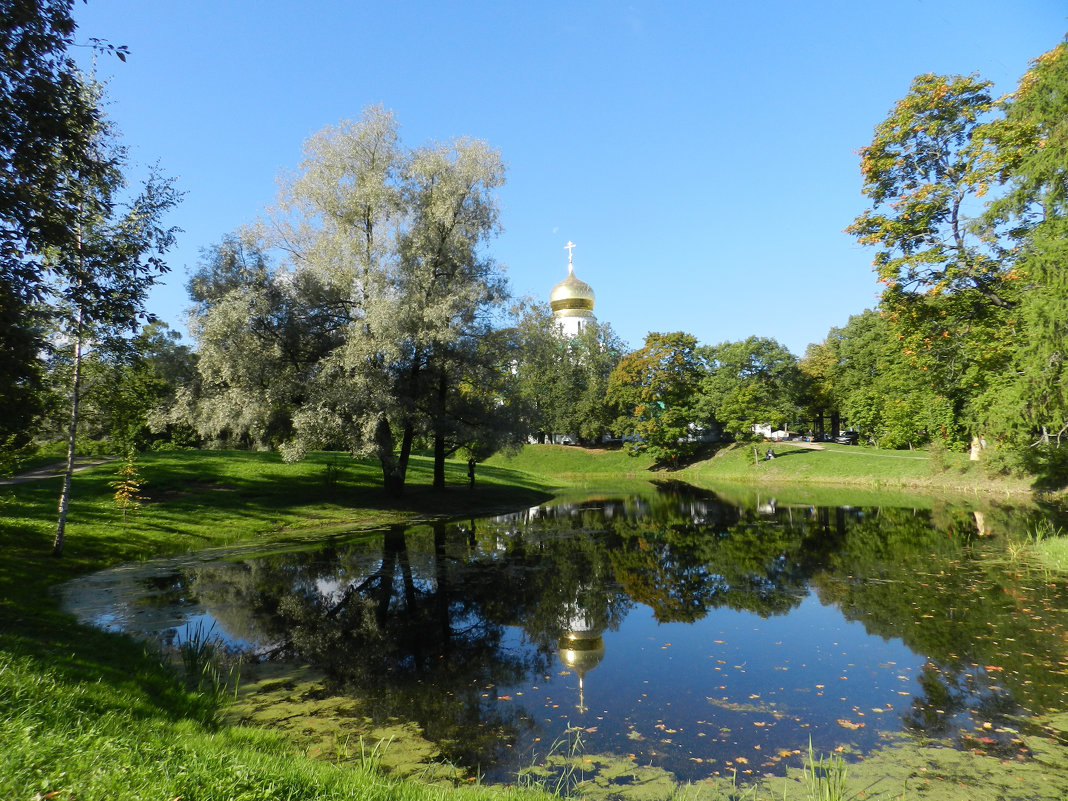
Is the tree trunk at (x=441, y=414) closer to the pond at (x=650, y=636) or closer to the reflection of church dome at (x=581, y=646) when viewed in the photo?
the pond at (x=650, y=636)

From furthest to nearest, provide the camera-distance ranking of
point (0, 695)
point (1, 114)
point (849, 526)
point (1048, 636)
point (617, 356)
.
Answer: point (617, 356) → point (849, 526) → point (1048, 636) → point (1, 114) → point (0, 695)

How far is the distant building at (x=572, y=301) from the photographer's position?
80.0 metres

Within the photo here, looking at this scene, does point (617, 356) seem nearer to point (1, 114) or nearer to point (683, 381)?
point (683, 381)

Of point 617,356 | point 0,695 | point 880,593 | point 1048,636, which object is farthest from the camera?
point 617,356

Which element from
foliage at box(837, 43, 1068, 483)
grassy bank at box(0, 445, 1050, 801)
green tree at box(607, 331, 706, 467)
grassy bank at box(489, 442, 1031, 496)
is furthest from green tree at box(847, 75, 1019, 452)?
green tree at box(607, 331, 706, 467)

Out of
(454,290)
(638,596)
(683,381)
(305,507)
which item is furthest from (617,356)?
(638,596)

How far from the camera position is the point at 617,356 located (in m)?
72.6

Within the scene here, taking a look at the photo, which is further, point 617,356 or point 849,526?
point 617,356

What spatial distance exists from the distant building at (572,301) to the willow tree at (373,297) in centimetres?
5374

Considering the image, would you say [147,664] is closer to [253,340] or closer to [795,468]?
[253,340]

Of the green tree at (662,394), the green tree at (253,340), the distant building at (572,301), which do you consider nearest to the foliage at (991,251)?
the green tree at (253,340)

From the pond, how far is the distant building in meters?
62.6

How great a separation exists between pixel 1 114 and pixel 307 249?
16.8 metres

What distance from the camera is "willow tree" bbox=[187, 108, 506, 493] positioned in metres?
21.7
